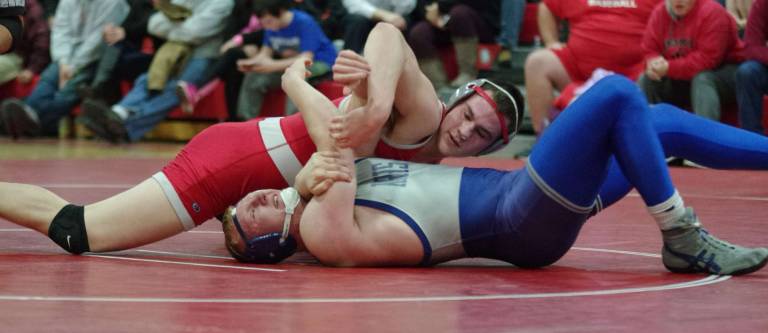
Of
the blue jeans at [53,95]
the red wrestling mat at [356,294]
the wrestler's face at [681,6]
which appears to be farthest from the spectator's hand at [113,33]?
the red wrestling mat at [356,294]

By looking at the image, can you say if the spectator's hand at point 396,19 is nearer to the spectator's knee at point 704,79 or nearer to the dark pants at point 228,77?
the dark pants at point 228,77

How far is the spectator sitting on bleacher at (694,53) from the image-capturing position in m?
8.23

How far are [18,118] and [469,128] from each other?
338 inches

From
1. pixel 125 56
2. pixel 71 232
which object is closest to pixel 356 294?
pixel 71 232

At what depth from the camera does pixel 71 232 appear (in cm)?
421

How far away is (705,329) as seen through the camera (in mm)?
2939

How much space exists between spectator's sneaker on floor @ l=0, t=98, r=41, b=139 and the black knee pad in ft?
25.3

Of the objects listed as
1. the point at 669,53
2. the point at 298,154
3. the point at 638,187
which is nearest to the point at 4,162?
the point at 669,53

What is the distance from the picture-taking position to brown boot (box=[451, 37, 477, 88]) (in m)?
9.88

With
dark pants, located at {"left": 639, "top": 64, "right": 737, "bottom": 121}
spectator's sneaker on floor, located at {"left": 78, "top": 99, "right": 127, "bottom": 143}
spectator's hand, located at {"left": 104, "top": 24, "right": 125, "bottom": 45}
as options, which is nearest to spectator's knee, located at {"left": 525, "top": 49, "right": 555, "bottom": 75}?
dark pants, located at {"left": 639, "top": 64, "right": 737, "bottom": 121}

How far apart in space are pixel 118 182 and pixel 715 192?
3159 millimetres

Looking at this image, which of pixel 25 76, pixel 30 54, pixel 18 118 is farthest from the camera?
pixel 30 54

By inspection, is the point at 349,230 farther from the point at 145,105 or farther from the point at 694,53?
the point at 145,105

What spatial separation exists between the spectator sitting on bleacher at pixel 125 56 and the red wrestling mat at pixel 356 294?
7.05 m
